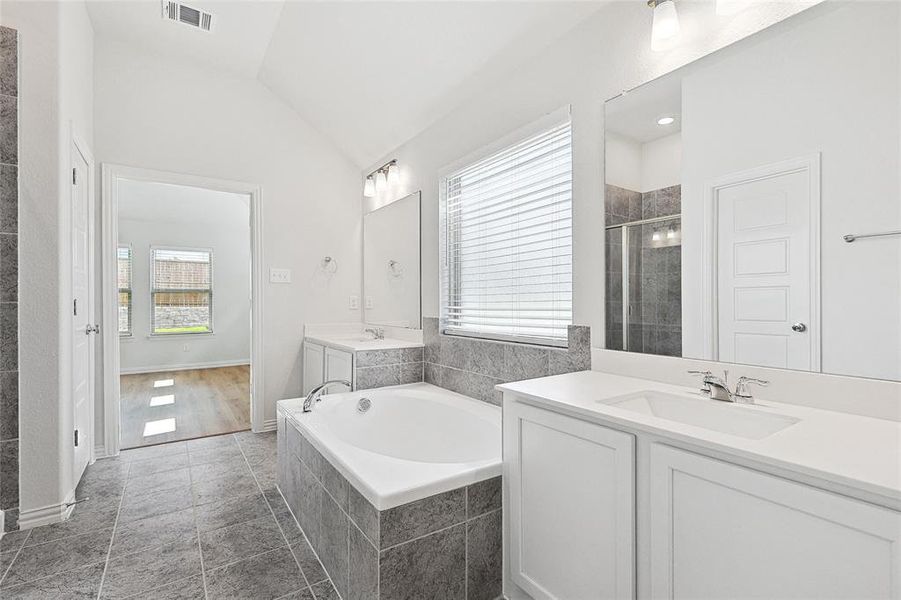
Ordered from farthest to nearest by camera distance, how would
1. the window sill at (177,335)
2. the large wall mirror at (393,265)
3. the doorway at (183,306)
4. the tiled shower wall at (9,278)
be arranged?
the window sill at (177,335)
the doorway at (183,306)
the large wall mirror at (393,265)
the tiled shower wall at (9,278)

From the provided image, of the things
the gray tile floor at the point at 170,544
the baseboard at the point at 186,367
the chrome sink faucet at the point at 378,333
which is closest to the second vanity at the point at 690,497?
the gray tile floor at the point at 170,544

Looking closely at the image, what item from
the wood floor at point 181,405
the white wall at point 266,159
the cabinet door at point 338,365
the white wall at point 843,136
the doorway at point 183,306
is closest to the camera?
the white wall at point 843,136

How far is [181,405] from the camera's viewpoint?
14.3ft

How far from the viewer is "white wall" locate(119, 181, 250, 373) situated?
5.76m

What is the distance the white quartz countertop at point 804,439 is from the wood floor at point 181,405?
321 centimetres

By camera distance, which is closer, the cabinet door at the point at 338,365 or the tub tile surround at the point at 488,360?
the tub tile surround at the point at 488,360

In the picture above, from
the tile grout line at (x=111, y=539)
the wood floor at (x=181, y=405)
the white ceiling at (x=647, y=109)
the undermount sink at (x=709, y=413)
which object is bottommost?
the tile grout line at (x=111, y=539)

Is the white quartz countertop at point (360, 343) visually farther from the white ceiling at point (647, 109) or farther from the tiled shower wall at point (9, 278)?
the white ceiling at point (647, 109)

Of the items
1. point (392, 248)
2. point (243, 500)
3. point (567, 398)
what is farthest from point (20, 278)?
point (567, 398)

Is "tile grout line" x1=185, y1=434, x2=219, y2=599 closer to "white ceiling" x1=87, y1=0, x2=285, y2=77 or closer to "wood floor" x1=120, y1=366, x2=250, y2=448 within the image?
"wood floor" x1=120, y1=366, x2=250, y2=448

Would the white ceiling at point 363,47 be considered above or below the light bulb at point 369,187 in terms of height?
above

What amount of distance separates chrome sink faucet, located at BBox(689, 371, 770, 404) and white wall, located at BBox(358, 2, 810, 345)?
548mm

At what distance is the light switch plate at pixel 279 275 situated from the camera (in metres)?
3.62

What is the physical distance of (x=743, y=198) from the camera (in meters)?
1.41
